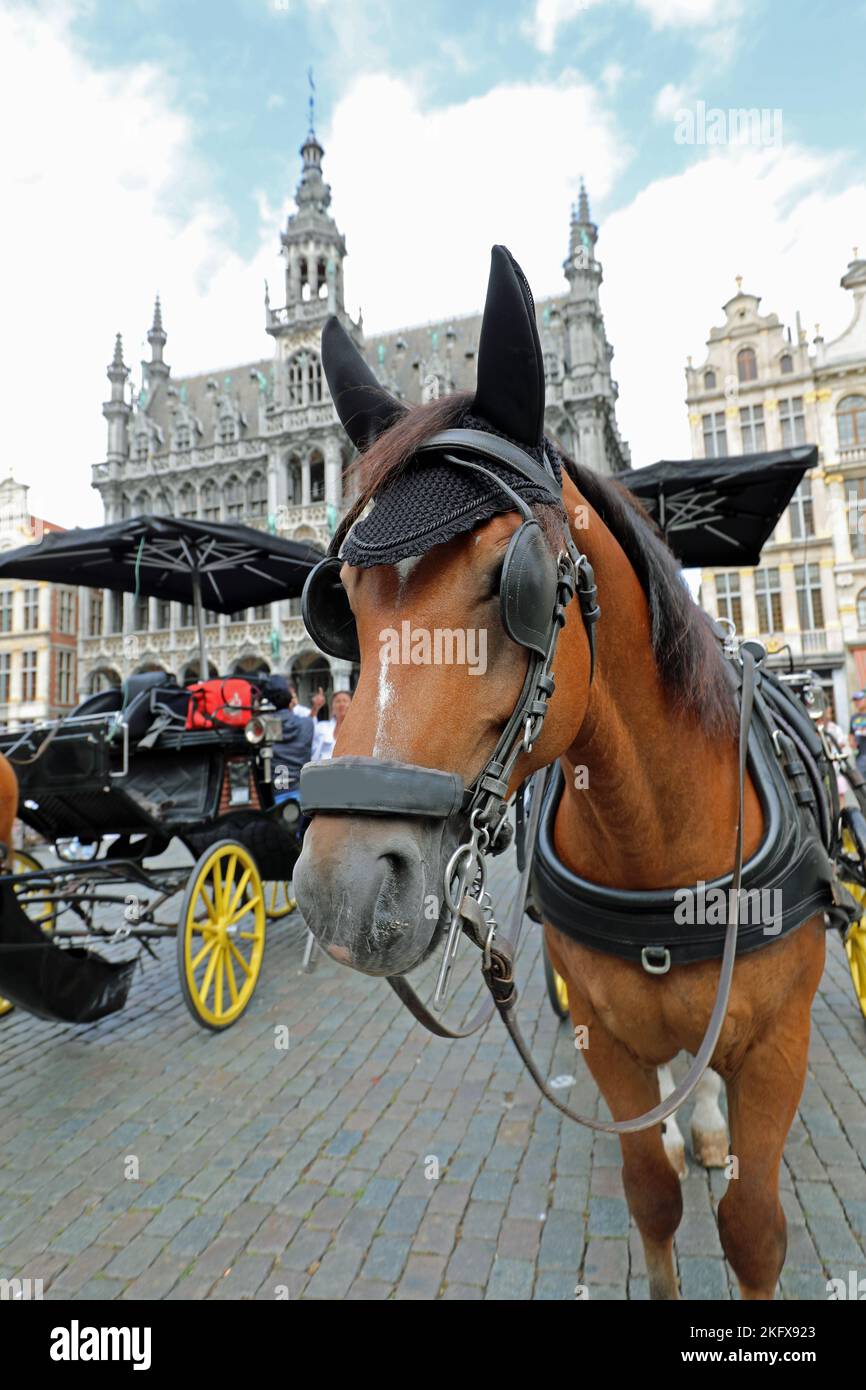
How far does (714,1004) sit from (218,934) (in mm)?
3592

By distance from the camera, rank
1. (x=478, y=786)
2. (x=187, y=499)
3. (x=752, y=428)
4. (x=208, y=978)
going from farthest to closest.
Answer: (x=187, y=499), (x=752, y=428), (x=208, y=978), (x=478, y=786)

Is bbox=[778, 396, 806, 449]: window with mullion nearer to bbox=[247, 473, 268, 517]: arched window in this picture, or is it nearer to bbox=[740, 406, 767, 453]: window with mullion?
bbox=[740, 406, 767, 453]: window with mullion

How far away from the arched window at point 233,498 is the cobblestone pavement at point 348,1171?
114 feet

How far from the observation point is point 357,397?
154 centimetres

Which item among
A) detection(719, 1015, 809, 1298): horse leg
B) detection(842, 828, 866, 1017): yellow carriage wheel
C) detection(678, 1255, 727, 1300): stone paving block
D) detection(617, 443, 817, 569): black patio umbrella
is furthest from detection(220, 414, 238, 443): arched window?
detection(719, 1015, 809, 1298): horse leg

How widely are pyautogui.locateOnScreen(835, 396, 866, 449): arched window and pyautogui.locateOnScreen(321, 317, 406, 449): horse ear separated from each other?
94.7ft

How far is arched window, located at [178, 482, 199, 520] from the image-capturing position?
37.1 m

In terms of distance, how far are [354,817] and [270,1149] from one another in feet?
9.07

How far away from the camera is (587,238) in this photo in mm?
34719

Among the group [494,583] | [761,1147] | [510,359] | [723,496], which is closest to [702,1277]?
[761,1147]

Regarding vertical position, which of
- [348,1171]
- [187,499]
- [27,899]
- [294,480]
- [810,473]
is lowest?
[348,1171]

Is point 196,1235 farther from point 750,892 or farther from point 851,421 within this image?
point 851,421
